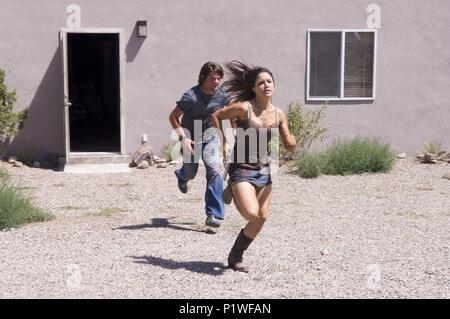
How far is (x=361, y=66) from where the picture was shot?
12.8 meters

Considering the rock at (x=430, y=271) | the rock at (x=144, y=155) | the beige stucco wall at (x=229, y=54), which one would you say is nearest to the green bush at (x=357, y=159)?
the beige stucco wall at (x=229, y=54)

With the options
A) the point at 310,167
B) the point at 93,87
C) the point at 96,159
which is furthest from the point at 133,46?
the point at 93,87

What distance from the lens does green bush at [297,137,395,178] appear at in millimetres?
10961

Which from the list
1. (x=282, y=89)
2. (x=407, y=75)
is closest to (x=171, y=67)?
(x=282, y=89)

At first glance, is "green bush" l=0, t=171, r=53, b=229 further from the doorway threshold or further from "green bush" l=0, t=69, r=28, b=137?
"green bush" l=0, t=69, r=28, b=137

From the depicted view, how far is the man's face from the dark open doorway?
7491 mm

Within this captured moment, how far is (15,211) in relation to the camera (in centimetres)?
751

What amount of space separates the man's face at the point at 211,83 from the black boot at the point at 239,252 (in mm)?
1920

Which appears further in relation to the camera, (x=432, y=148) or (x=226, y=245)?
(x=432, y=148)

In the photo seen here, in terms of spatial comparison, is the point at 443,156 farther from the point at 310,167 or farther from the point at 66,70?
the point at 66,70

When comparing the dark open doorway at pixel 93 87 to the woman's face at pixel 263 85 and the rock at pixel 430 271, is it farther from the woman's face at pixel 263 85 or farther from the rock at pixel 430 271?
the rock at pixel 430 271

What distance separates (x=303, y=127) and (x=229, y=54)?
66.9 inches

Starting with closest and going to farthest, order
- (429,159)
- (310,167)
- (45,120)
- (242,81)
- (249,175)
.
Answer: (249,175)
(242,81)
(310,167)
(45,120)
(429,159)

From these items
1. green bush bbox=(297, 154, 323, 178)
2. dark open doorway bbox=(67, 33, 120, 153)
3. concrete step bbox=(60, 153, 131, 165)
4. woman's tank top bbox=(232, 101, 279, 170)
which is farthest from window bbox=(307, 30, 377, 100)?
woman's tank top bbox=(232, 101, 279, 170)
